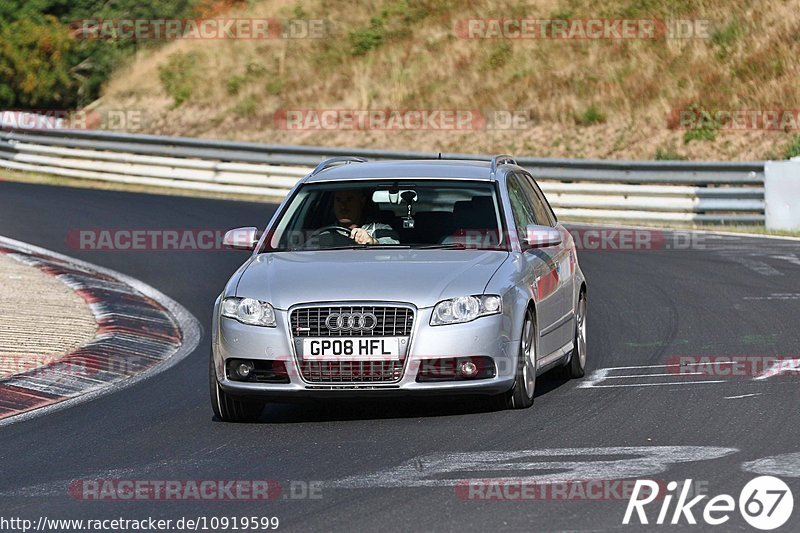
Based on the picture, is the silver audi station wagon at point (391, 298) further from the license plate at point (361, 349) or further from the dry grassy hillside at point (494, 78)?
the dry grassy hillside at point (494, 78)

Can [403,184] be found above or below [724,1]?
below

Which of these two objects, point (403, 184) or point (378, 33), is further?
point (378, 33)

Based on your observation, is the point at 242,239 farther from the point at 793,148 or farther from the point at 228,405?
the point at 793,148

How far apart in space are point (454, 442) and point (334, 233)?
2368mm

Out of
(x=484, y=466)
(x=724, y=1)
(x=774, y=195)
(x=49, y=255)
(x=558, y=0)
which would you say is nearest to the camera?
(x=484, y=466)

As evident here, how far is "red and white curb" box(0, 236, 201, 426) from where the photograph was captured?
10742mm

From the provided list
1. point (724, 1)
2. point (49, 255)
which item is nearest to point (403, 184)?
point (49, 255)

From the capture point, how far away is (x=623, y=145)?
31422 millimetres

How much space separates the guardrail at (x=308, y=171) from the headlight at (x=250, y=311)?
33.4 ft

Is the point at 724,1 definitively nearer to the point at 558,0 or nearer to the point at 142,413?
the point at 558,0

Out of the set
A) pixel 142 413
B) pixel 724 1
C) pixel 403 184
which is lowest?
pixel 142 413

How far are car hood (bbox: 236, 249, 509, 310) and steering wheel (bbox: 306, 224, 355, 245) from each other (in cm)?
32

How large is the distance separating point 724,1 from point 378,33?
9.23 meters

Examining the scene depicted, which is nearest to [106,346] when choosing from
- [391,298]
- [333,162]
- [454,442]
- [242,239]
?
[333,162]
